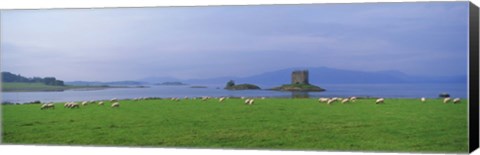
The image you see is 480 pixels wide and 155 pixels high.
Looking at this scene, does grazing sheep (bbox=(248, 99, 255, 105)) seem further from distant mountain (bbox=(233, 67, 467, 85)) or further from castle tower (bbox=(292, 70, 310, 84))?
castle tower (bbox=(292, 70, 310, 84))

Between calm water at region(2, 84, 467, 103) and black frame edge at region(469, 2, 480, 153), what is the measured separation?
13 centimetres

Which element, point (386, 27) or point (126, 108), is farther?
point (126, 108)

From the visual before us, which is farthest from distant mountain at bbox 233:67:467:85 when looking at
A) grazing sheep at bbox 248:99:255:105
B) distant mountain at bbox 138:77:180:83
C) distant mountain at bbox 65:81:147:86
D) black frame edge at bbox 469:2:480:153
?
distant mountain at bbox 65:81:147:86

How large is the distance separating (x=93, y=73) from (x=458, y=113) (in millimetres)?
5035

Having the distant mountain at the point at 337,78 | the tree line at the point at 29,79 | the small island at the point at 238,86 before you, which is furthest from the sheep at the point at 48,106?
the small island at the point at 238,86

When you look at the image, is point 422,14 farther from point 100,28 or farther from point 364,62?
point 100,28

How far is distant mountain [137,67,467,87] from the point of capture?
1212cm

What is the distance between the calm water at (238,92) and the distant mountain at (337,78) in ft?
0.21

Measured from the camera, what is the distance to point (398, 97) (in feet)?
40.2

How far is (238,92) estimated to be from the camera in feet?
42.3

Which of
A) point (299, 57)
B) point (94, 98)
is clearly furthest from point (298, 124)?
point (94, 98)

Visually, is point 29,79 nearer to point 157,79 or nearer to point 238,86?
point 157,79

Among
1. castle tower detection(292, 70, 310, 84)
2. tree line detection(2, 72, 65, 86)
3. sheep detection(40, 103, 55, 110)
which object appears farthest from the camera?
sheep detection(40, 103, 55, 110)

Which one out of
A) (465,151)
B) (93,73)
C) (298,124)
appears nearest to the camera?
(465,151)
